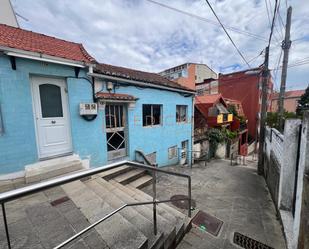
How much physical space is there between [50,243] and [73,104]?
327 cm

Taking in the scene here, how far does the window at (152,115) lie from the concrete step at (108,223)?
3.91 m

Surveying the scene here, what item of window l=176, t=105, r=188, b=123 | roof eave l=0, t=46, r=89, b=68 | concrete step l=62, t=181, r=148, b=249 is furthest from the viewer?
window l=176, t=105, r=188, b=123

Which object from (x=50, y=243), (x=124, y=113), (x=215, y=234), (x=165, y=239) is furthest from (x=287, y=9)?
(x=50, y=243)

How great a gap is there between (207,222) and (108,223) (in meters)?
2.51

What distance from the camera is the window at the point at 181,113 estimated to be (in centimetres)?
857

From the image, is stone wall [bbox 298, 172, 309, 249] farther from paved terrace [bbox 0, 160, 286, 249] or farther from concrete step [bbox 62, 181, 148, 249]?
concrete step [bbox 62, 181, 148, 249]

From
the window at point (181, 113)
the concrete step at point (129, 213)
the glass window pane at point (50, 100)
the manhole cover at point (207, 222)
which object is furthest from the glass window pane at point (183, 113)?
the glass window pane at point (50, 100)

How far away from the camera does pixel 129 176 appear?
487 cm

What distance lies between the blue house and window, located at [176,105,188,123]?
239 centimetres

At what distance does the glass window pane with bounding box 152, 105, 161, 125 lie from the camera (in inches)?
280

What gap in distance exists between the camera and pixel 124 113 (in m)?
5.86

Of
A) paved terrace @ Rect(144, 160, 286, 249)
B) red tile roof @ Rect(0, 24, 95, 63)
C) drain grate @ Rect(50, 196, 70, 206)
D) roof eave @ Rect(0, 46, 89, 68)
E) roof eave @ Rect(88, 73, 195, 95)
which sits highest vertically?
red tile roof @ Rect(0, 24, 95, 63)

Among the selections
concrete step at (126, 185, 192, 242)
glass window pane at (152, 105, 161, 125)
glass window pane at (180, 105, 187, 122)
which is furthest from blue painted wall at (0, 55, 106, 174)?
glass window pane at (180, 105, 187, 122)

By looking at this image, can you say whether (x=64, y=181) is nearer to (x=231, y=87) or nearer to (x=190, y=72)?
(x=190, y=72)
